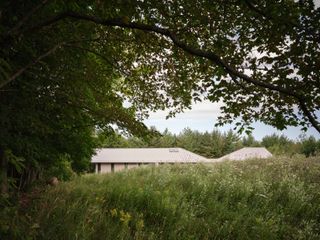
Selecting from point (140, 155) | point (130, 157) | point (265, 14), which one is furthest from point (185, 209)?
point (140, 155)

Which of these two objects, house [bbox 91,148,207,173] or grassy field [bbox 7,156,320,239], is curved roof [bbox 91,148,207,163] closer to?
house [bbox 91,148,207,173]

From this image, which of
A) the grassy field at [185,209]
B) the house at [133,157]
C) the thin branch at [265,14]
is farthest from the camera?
the house at [133,157]

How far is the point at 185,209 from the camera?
9.62 meters

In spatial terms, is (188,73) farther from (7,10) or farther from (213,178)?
(213,178)

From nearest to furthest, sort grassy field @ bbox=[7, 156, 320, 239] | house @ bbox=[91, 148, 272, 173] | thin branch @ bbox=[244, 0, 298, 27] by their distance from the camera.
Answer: thin branch @ bbox=[244, 0, 298, 27] < grassy field @ bbox=[7, 156, 320, 239] < house @ bbox=[91, 148, 272, 173]

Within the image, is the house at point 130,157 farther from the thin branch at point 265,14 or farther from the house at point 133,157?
the thin branch at point 265,14

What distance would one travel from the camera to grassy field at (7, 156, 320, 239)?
24.3 ft

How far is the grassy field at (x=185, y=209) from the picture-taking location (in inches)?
292

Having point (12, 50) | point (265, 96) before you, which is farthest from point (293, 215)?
point (12, 50)

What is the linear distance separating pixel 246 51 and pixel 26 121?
14.1 feet

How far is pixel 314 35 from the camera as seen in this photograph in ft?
17.2

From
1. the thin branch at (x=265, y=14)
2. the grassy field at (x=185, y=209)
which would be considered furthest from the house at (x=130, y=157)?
the thin branch at (x=265, y=14)

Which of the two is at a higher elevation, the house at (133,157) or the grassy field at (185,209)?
the house at (133,157)

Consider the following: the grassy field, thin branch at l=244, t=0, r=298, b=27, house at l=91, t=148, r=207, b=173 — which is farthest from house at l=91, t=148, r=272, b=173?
thin branch at l=244, t=0, r=298, b=27
